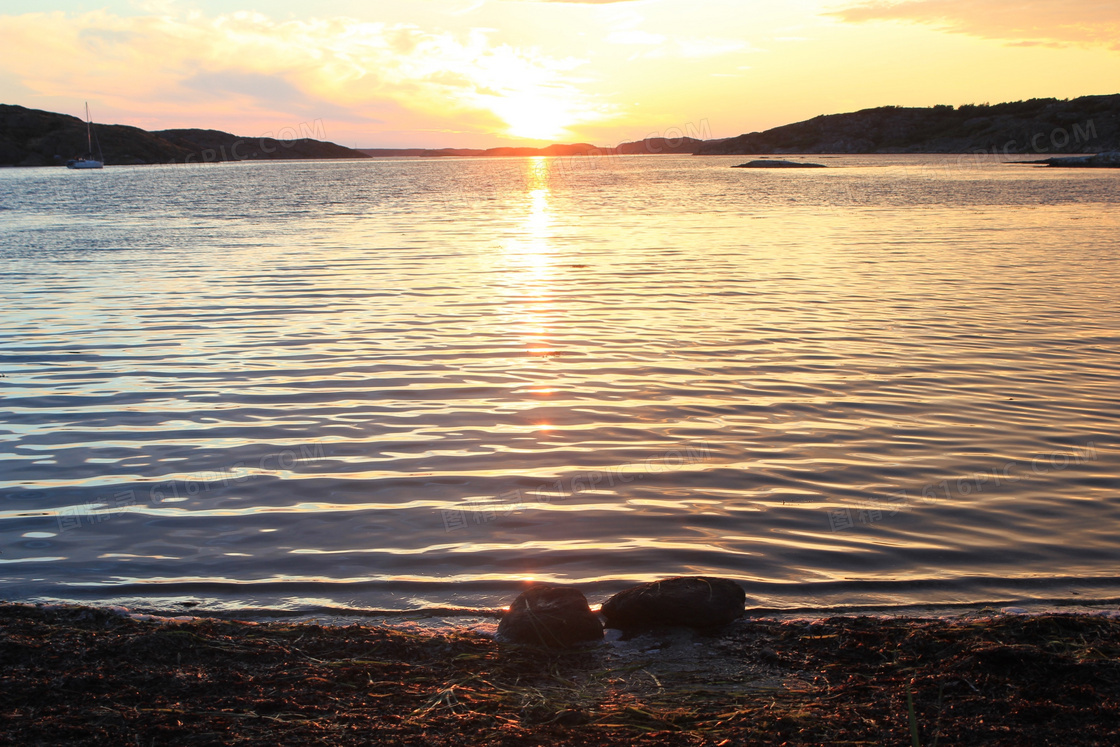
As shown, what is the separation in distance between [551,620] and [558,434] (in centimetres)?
451

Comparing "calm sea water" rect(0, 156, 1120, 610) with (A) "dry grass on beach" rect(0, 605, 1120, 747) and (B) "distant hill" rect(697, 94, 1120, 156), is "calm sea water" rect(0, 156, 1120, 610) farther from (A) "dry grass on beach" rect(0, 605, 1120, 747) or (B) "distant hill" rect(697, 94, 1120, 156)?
(B) "distant hill" rect(697, 94, 1120, 156)

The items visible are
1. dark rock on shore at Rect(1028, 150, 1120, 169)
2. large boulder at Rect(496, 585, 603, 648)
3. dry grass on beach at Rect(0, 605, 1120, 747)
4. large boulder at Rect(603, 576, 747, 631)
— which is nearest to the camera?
dry grass on beach at Rect(0, 605, 1120, 747)

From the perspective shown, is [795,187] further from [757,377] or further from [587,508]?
[587,508]

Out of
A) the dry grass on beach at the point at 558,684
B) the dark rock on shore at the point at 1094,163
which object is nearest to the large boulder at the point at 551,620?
the dry grass on beach at the point at 558,684

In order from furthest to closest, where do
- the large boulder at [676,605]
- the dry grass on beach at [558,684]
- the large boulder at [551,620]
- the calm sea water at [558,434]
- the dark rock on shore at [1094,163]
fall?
the dark rock on shore at [1094,163] → the calm sea water at [558,434] → the large boulder at [676,605] → the large boulder at [551,620] → the dry grass on beach at [558,684]

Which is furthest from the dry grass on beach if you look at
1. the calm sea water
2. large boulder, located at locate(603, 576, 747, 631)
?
the calm sea water

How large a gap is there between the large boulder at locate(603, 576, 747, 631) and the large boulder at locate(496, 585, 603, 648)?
0.69 ft

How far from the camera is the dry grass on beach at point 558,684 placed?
4.01 metres

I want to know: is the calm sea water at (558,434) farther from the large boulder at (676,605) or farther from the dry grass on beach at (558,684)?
the dry grass on beach at (558,684)

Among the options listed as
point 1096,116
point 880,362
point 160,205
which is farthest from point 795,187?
point 1096,116

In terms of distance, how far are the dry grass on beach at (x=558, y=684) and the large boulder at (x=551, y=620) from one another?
13 centimetres

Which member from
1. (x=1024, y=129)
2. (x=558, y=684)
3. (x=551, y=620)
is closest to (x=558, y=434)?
(x=551, y=620)

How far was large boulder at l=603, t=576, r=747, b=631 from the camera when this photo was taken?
555 cm

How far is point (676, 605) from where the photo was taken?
18.2 feet
